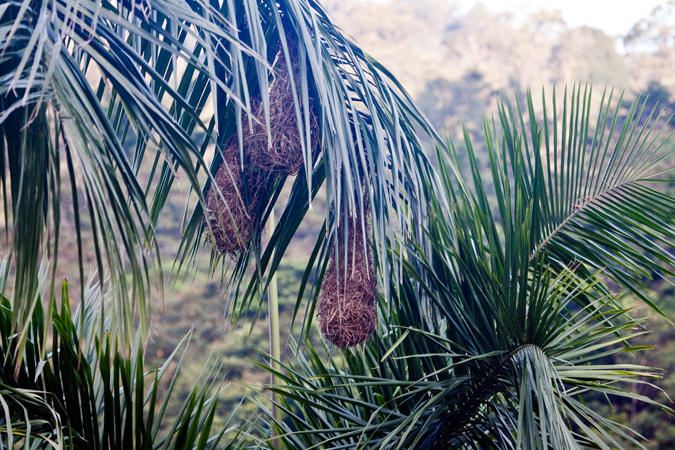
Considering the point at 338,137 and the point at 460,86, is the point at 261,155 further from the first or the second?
the point at 460,86

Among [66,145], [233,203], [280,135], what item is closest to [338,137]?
[280,135]

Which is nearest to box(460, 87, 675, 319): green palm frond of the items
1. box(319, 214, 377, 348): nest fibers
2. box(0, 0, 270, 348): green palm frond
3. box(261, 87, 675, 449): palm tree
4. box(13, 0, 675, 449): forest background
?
box(261, 87, 675, 449): palm tree

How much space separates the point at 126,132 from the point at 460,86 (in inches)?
408

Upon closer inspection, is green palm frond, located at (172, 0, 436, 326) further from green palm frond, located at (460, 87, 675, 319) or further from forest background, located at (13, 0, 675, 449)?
forest background, located at (13, 0, 675, 449)

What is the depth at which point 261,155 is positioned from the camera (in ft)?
3.29

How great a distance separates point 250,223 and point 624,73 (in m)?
13.4

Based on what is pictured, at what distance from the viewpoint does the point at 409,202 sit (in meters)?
1.17

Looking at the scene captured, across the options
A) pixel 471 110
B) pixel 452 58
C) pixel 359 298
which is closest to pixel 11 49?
pixel 359 298

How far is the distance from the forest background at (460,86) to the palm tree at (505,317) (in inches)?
164

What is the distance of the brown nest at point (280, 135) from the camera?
993 mm

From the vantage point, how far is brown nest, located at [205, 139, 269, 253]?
102 centimetres

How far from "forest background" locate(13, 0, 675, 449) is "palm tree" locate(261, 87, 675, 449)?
418 cm

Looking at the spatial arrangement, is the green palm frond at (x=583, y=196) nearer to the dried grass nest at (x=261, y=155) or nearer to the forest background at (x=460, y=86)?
the dried grass nest at (x=261, y=155)

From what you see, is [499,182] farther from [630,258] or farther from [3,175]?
[3,175]
